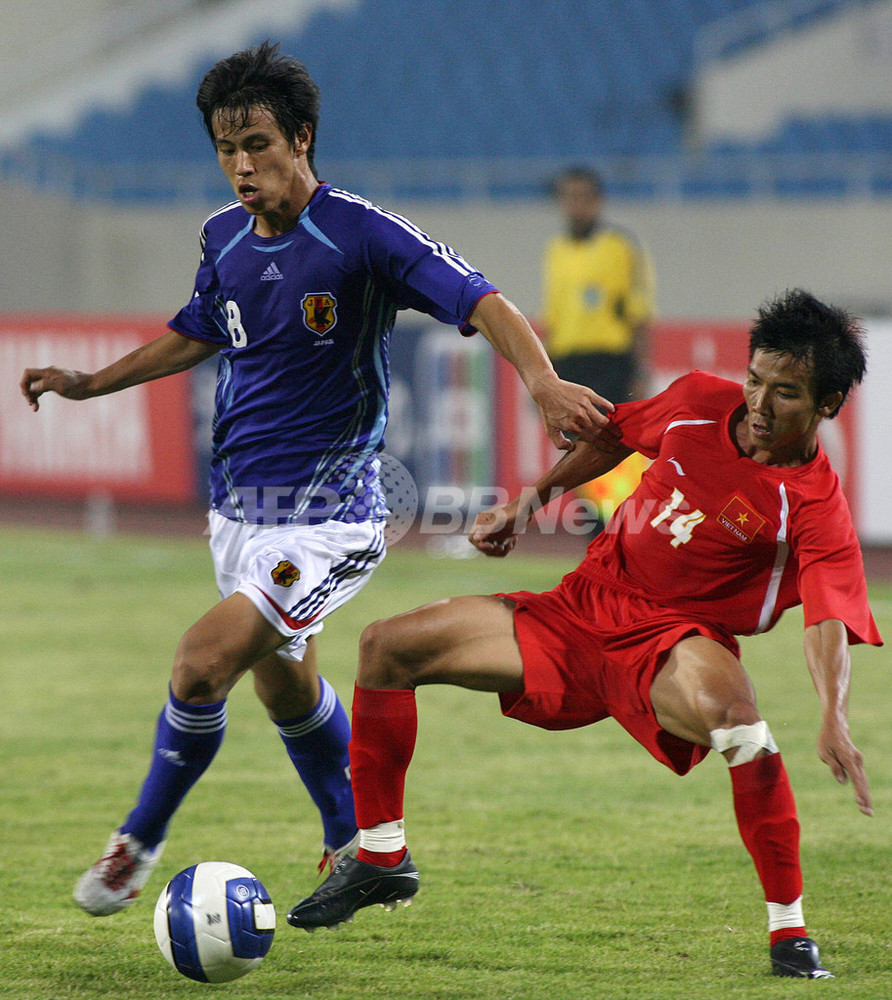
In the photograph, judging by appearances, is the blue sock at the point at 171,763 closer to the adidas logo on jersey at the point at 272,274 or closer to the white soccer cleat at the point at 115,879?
the white soccer cleat at the point at 115,879

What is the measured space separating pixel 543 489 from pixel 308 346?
28.6 inches

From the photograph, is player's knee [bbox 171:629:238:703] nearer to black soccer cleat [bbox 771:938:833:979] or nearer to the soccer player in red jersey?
the soccer player in red jersey

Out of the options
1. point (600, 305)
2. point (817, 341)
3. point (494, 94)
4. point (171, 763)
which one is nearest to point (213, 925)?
point (171, 763)

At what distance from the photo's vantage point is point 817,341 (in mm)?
3486

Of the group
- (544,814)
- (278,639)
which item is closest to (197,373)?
(544,814)

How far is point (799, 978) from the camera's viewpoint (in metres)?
3.32

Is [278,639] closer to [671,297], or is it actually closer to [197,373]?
[197,373]

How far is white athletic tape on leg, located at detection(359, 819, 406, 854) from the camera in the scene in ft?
12.0

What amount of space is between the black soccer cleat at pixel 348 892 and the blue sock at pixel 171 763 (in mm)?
414

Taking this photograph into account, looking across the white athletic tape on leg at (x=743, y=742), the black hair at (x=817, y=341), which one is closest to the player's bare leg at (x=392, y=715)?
the white athletic tape on leg at (x=743, y=742)

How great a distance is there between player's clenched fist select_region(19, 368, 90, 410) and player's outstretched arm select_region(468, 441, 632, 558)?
1178 mm

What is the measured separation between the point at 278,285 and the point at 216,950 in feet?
5.26

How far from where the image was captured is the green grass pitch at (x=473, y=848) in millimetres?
3439

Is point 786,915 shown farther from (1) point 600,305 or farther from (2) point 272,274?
(1) point 600,305
